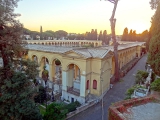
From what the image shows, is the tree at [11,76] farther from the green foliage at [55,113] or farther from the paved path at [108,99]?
the paved path at [108,99]

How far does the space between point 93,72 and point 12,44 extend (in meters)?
11.2

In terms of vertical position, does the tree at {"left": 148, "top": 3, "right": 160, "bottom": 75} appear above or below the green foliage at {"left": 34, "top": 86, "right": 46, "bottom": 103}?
above

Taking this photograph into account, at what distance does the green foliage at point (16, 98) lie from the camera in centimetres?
1008

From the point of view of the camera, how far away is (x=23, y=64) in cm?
1138

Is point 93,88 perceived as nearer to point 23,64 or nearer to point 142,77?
point 142,77

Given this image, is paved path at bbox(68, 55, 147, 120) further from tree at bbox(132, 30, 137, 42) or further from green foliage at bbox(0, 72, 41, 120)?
tree at bbox(132, 30, 137, 42)

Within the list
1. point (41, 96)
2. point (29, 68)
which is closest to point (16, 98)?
point (29, 68)

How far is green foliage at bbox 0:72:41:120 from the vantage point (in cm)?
1008

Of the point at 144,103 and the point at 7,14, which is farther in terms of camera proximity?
the point at 7,14

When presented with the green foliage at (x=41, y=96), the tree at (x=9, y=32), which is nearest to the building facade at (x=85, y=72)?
the green foliage at (x=41, y=96)

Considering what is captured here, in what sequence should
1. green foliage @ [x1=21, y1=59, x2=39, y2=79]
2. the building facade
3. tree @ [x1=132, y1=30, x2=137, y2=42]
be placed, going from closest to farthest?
green foliage @ [x1=21, y1=59, x2=39, y2=79] → the building facade → tree @ [x1=132, y1=30, x2=137, y2=42]

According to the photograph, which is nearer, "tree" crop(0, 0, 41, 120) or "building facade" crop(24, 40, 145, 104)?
"tree" crop(0, 0, 41, 120)

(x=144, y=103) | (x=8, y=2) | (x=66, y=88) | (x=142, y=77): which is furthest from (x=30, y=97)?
(x=142, y=77)

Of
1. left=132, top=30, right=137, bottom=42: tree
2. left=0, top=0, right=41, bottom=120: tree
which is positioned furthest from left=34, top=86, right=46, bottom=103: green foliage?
left=132, top=30, right=137, bottom=42: tree
